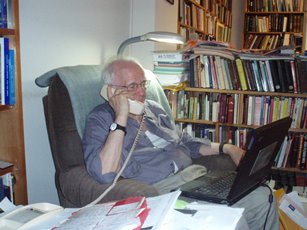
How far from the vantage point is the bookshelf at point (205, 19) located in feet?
11.1

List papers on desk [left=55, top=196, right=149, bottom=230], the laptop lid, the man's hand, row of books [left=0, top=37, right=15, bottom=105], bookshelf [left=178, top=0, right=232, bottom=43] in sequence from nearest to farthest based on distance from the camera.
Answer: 1. papers on desk [left=55, top=196, right=149, bottom=230]
2. the laptop lid
3. row of books [left=0, top=37, right=15, bottom=105]
4. the man's hand
5. bookshelf [left=178, top=0, right=232, bottom=43]

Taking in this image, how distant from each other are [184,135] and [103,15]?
929 millimetres

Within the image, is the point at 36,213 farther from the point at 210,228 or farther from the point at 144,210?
the point at 210,228

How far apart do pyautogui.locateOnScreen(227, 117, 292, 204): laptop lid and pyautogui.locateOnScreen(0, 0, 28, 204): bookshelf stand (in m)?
0.79

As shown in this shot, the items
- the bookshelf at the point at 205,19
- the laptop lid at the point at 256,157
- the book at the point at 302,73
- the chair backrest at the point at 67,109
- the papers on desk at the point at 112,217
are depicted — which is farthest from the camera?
the bookshelf at the point at 205,19

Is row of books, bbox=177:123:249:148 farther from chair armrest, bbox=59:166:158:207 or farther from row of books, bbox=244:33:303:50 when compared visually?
row of books, bbox=244:33:303:50

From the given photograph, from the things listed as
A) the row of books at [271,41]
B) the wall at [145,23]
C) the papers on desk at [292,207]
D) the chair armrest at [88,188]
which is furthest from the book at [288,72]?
the row of books at [271,41]

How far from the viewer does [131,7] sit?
2.56 m

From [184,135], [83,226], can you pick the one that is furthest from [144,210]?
[184,135]

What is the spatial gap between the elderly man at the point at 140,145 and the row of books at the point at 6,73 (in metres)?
0.34

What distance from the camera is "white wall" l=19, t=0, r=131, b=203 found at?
1.56m

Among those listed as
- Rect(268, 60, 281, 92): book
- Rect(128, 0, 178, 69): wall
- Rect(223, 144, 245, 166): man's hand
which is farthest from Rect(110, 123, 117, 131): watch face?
Rect(268, 60, 281, 92): book

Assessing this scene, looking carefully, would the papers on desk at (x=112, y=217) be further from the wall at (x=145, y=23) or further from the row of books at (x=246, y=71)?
the wall at (x=145, y=23)

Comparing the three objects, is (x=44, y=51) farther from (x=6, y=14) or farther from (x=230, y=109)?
(x=230, y=109)
